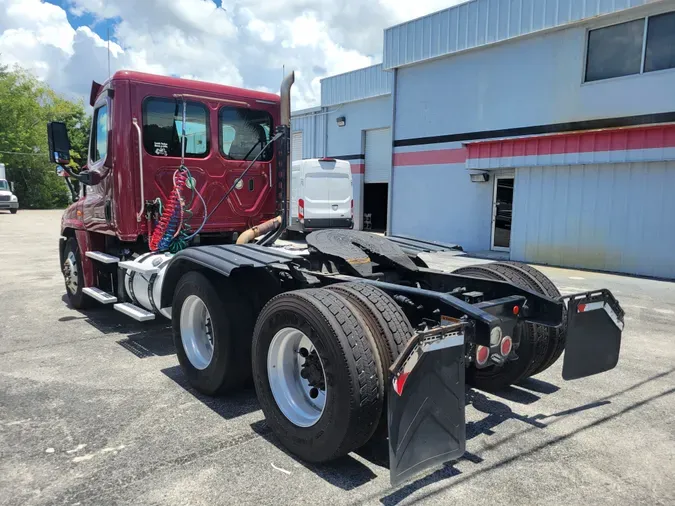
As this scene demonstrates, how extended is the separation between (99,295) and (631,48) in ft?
40.8

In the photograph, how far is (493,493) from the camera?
2.87 m

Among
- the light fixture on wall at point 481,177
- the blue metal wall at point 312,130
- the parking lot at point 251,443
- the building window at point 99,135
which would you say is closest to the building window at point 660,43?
the light fixture on wall at point 481,177

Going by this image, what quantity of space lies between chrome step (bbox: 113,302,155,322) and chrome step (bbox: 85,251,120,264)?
0.59 meters

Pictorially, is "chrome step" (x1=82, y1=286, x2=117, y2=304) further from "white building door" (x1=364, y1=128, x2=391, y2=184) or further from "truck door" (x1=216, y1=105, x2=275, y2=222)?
"white building door" (x1=364, y1=128, x2=391, y2=184)

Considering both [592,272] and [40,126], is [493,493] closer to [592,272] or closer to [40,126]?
[592,272]

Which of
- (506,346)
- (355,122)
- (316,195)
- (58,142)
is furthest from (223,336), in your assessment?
(355,122)

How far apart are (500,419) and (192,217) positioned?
3903 millimetres

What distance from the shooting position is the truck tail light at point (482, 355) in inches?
125

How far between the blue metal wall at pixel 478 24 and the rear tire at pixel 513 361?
34.5 feet

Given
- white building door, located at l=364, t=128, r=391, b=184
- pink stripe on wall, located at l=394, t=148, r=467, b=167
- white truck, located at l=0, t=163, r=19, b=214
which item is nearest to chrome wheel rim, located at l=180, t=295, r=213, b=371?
pink stripe on wall, located at l=394, t=148, r=467, b=167

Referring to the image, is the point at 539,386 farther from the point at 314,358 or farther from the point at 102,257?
the point at 102,257

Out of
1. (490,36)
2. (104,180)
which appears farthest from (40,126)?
(104,180)

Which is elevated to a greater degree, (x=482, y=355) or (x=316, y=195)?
(x=316, y=195)

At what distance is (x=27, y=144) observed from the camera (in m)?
42.9
